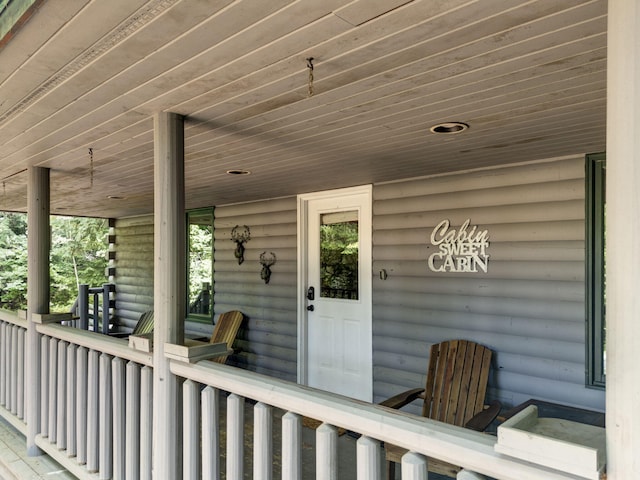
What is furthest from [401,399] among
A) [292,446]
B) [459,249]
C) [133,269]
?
[133,269]

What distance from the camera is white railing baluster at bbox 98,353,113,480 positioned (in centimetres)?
251

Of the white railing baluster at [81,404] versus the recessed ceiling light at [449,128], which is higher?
the recessed ceiling light at [449,128]

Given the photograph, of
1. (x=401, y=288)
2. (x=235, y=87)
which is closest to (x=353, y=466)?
(x=401, y=288)

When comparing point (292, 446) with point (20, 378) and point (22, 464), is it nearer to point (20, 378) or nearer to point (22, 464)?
point (22, 464)

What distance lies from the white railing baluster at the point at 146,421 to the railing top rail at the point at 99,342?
8cm

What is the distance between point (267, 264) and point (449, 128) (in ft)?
10.2

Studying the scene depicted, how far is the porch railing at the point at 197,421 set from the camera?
4.15 ft

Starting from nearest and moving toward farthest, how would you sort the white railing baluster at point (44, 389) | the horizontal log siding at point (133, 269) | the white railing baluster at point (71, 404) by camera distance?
the white railing baluster at point (71, 404) → the white railing baluster at point (44, 389) → the horizontal log siding at point (133, 269)

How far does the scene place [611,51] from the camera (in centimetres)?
98

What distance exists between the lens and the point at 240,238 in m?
5.40

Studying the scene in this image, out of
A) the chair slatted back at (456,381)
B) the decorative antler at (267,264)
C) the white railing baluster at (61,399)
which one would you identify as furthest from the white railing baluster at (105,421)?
the decorative antler at (267,264)

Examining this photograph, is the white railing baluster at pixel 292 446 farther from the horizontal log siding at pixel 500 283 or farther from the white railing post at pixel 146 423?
the horizontal log siding at pixel 500 283

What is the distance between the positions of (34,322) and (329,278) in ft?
8.18

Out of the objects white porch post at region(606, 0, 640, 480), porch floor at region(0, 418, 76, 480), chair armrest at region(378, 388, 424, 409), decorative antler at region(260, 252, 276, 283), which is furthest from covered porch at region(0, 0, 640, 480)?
chair armrest at region(378, 388, 424, 409)
